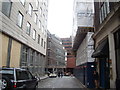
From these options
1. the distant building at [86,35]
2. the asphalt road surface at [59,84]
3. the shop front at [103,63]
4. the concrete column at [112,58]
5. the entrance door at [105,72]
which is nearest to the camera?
the concrete column at [112,58]

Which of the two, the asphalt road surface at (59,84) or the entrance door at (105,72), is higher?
the entrance door at (105,72)

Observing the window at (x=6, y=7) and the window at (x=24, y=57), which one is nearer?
the window at (x=6, y=7)

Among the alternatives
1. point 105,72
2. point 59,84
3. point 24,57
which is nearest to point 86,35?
point 105,72

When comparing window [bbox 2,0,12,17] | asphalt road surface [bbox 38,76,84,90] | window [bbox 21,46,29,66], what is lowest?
asphalt road surface [bbox 38,76,84,90]

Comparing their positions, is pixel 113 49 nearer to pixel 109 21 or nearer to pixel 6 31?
pixel 109 21

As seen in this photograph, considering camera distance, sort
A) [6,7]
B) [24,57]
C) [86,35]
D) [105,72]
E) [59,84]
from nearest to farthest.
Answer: [105,72] → [6,7] → [86,35] → [59,84] → [24,57]

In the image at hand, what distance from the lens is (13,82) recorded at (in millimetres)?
7008

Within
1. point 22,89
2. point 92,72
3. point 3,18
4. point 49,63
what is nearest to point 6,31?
point 3,18

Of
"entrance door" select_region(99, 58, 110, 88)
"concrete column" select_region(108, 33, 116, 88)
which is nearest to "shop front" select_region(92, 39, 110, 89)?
"entrance door" select_region(99, 58, 110, 88)

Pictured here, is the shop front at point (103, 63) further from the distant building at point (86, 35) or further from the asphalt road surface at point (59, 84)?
the asphalt road surface at point (59, 84)

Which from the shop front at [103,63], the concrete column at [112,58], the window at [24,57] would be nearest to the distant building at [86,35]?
the shop front at [103,63]

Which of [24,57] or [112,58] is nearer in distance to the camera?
[112,58]

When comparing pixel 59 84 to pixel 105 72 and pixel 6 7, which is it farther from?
pixel 6 7

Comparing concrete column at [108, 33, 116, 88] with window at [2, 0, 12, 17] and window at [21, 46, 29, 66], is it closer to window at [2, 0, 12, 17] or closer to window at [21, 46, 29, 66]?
window at [2, 0, 12, 17]
